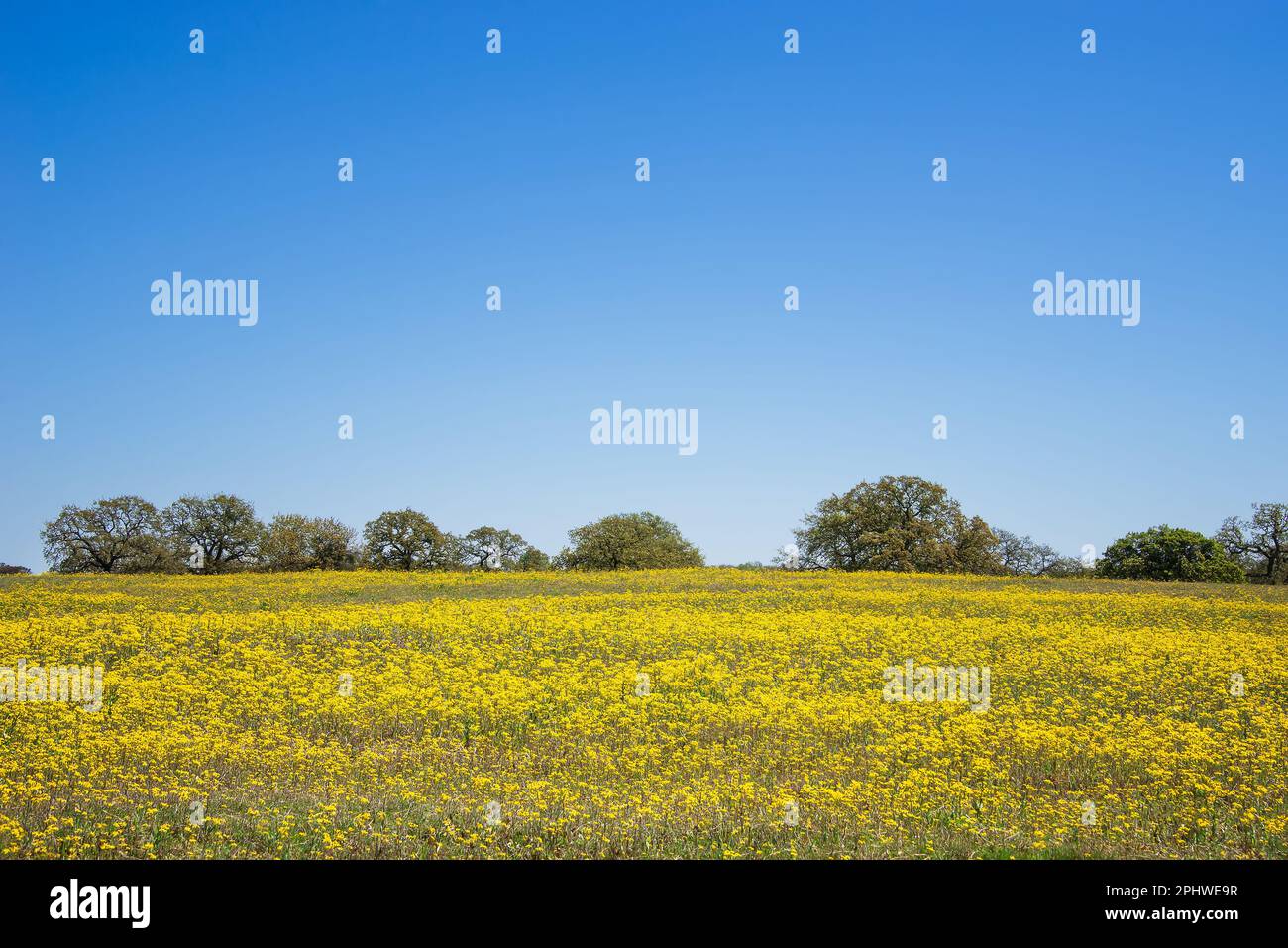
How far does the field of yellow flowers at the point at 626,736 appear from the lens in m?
11.7

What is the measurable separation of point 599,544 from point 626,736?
5928 cm

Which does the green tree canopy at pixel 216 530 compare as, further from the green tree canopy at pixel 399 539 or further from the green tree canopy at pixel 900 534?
the green tree canopy at pixel 900 534

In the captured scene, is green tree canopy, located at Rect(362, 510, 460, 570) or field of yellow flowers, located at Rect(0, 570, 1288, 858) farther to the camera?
green tree canopy, located at Rect(362, 510, 460, 570)

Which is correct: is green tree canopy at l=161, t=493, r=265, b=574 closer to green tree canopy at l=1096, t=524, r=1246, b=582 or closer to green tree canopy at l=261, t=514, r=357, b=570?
green tree canopy at l=261, t=514, r=357, b=570

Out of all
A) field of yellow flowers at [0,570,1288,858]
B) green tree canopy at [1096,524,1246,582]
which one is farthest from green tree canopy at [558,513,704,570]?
field of yellow flowers at [0,570,1288,858]

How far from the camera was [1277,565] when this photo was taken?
82.0 meters

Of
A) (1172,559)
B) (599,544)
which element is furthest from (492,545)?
(1172,559)

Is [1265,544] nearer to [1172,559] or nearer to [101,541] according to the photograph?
[1172,559]

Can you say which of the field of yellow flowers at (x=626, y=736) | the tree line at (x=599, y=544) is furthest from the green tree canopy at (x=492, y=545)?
the field of yellow flowers at (x=626, y=736)

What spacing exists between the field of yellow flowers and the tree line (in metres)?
39.1

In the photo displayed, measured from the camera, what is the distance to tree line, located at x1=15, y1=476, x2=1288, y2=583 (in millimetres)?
70562

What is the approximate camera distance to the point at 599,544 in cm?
7581
